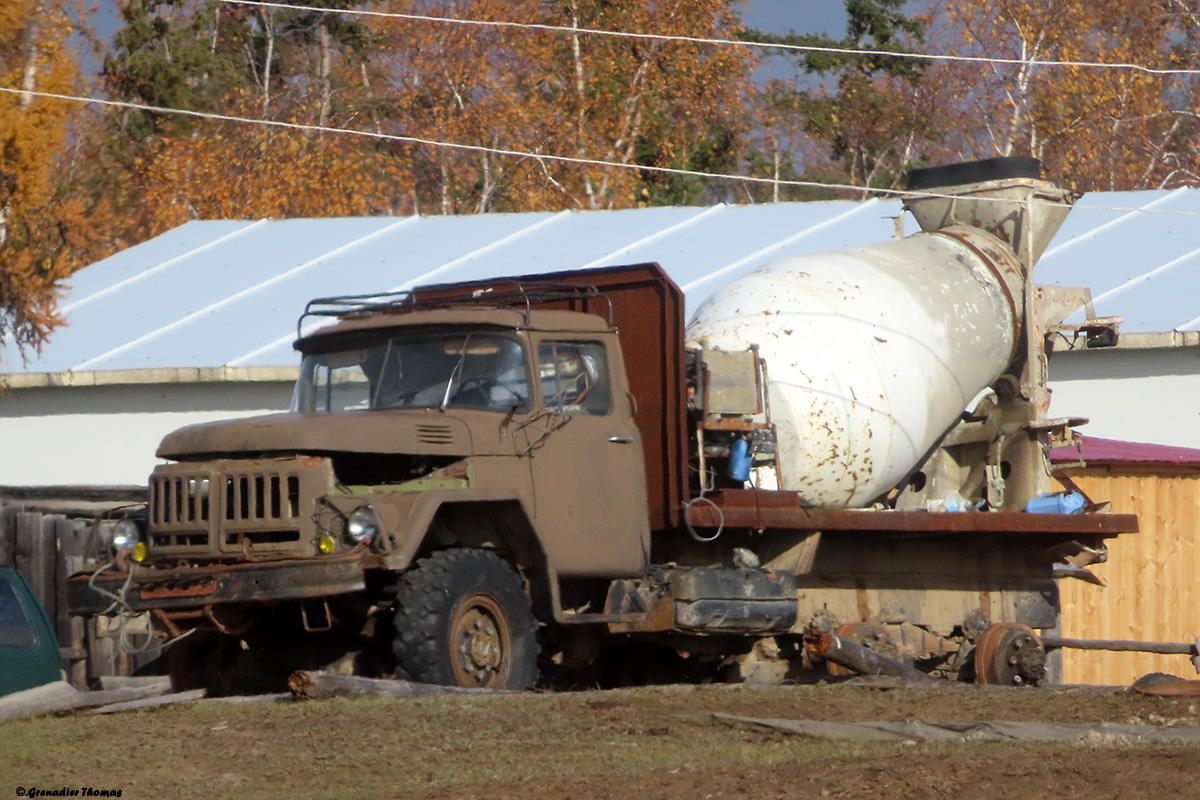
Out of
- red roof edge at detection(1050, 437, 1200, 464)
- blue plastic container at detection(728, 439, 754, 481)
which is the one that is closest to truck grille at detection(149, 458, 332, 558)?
blue plastic container at detection(728, 439, 754, 481)

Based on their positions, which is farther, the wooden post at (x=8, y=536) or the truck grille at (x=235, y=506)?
the wooden post at (x=8, y=536)

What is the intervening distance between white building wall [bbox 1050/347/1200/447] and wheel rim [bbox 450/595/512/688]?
1085cm

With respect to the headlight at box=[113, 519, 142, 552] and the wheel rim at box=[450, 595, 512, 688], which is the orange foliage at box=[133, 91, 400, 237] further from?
the wheel rim at box=[450, 595, 512, 688]

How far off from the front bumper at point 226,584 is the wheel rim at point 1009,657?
495cm

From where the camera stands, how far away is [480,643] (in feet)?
31.3

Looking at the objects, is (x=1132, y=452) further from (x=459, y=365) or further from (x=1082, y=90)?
(x=1082, y=90)

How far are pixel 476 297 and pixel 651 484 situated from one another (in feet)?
Result: 5.34

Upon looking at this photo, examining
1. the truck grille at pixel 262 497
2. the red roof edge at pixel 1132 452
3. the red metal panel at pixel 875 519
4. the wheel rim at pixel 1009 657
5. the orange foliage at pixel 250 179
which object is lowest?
the wheel rim at pixel 1009 657

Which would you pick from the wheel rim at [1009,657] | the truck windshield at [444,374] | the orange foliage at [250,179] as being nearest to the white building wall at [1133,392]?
the wheel rim at [1009,657]

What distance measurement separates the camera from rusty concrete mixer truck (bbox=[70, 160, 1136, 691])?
9258mm

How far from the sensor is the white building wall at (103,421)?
19359 mm

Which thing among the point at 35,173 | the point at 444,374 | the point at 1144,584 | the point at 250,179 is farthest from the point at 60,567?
the point at 250,179

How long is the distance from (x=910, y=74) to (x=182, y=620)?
40280mm

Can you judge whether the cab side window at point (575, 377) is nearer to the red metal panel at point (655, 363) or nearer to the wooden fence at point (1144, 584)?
the red metal panel at point (655, 363)
